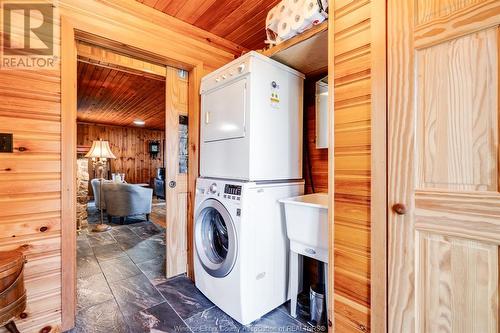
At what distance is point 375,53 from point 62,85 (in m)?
1.83

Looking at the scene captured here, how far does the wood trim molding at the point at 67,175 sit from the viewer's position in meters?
1.45

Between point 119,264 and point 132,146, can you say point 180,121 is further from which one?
point 132,146

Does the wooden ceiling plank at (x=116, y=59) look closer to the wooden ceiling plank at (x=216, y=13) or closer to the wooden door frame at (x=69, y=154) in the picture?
the wooden door frame at (x=69, y=154)

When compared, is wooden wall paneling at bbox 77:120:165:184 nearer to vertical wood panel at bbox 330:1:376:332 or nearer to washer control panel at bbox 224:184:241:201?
washer control panel at bbox 224:184:241:201

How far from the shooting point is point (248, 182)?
5.07 ft

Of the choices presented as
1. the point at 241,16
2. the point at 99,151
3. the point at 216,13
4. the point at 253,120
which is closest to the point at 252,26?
the point at 241,16

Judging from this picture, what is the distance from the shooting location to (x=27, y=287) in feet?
4.44

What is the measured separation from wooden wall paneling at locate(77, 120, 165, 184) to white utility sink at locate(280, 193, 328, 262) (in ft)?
25.3

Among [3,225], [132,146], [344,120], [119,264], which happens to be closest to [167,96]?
[3,225]

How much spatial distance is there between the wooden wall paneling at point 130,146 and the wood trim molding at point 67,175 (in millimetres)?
6828

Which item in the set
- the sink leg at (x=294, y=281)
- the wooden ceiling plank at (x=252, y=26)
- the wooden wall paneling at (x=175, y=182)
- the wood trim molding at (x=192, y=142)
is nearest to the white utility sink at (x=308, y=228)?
the sink leg at (x=294, y=281)

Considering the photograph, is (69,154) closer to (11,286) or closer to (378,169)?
(11,286)

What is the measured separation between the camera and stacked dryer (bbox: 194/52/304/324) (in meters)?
1.53

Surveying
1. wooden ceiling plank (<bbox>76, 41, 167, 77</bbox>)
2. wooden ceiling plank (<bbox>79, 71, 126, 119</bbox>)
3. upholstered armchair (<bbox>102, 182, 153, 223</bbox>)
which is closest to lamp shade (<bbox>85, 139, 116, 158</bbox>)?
upholstered armchair (<bbox>102, 182, 153, 223</bbox>)
